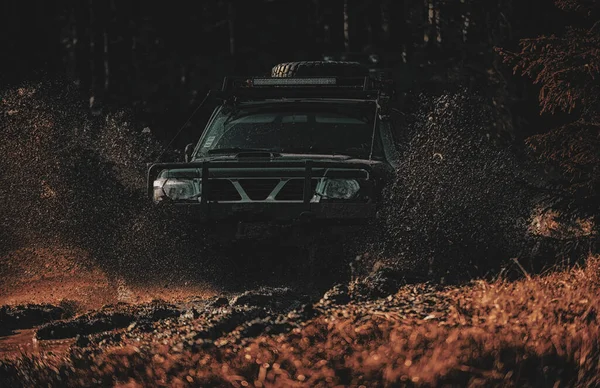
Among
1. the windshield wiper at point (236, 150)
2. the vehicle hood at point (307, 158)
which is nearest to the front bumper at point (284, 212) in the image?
the vehicle hood at point (307, 158)

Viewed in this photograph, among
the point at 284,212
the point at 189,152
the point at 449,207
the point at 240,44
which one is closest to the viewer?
the point at 284,212

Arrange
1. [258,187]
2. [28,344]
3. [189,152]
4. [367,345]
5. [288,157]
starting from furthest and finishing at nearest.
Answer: [189,152] < [288,157] < [258,187] < [28,344] < [367,345]

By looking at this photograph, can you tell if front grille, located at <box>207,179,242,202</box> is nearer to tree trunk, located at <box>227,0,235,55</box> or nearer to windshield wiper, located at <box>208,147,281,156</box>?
windshield wiper, located at <box>208,147,281,156</box>

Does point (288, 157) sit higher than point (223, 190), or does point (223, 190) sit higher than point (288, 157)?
point (288, 157)

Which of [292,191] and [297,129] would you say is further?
[297,129]

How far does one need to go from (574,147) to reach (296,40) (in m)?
39.6

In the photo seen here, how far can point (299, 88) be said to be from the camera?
11500 mm

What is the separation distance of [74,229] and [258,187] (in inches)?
87.8

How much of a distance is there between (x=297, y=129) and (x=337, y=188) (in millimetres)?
1668

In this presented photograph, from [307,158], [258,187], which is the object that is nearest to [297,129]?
[307,158]

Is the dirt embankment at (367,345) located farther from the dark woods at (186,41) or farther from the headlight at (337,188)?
the dark woods at (186,41)

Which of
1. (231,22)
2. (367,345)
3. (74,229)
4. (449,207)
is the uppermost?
(367,345)

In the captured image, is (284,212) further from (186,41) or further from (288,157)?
(186,41)

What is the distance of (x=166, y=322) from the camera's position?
321 inches
